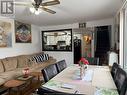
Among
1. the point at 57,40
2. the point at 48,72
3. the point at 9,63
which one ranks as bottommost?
the point at 9,63

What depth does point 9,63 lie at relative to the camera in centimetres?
423

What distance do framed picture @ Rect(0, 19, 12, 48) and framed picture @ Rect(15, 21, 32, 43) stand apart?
392 mm

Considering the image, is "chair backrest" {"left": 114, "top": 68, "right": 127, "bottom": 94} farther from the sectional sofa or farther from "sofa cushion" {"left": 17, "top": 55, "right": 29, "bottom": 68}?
"sofa cushion" {"left": 17, "top": 55, "right": 29, "bottom": 68}

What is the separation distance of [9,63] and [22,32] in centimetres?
162

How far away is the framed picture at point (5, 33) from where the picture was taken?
4.30 meters

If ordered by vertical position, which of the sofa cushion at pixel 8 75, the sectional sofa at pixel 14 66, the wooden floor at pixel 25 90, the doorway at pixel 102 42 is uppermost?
the doorway at pixel 102 42

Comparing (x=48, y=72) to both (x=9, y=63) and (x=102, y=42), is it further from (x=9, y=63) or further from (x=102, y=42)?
(x=102, y=42)

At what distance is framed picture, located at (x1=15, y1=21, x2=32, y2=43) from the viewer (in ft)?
16.7

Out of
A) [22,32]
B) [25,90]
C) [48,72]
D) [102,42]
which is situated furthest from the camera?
[102,42]

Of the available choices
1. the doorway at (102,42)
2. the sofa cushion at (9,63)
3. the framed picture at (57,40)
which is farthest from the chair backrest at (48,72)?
the framed picture at (57,40)

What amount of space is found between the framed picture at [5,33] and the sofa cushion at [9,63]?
1.76ft

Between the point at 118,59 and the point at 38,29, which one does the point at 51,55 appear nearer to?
the point at 38,29

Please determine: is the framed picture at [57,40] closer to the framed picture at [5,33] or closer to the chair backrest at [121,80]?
the framed picture at [5,33]

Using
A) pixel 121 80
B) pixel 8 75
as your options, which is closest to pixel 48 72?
pixel 121 80
